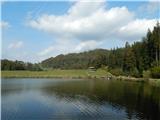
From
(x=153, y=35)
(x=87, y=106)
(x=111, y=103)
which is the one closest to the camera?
(x=87, y=106)

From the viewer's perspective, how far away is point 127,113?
36.1 m

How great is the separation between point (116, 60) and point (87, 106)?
381 feet

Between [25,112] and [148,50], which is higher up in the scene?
[148,50]

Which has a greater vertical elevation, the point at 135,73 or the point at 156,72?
the point at 156,72

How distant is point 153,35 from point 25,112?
79.7 metres

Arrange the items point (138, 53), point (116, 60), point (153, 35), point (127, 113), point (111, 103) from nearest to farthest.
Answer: point (127, 113)
point (111, 103)
point (153, 35)
point (138, 53)
point (116, 60)

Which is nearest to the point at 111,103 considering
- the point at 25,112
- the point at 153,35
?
the point at 25,112

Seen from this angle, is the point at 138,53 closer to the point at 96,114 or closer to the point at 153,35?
the point at 153,35

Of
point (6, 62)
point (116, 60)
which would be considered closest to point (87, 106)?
point (116, 60)

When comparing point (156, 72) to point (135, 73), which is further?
point (135, 73)

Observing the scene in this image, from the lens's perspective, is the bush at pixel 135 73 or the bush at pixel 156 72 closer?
the bush at pixel 156 72

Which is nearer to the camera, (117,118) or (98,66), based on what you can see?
(117,118)

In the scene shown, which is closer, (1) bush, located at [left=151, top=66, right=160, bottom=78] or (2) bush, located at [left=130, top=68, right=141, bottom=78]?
(1) bush, located at [left=151, top=66, right=160, bottom=78]

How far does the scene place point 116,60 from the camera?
155500mm
